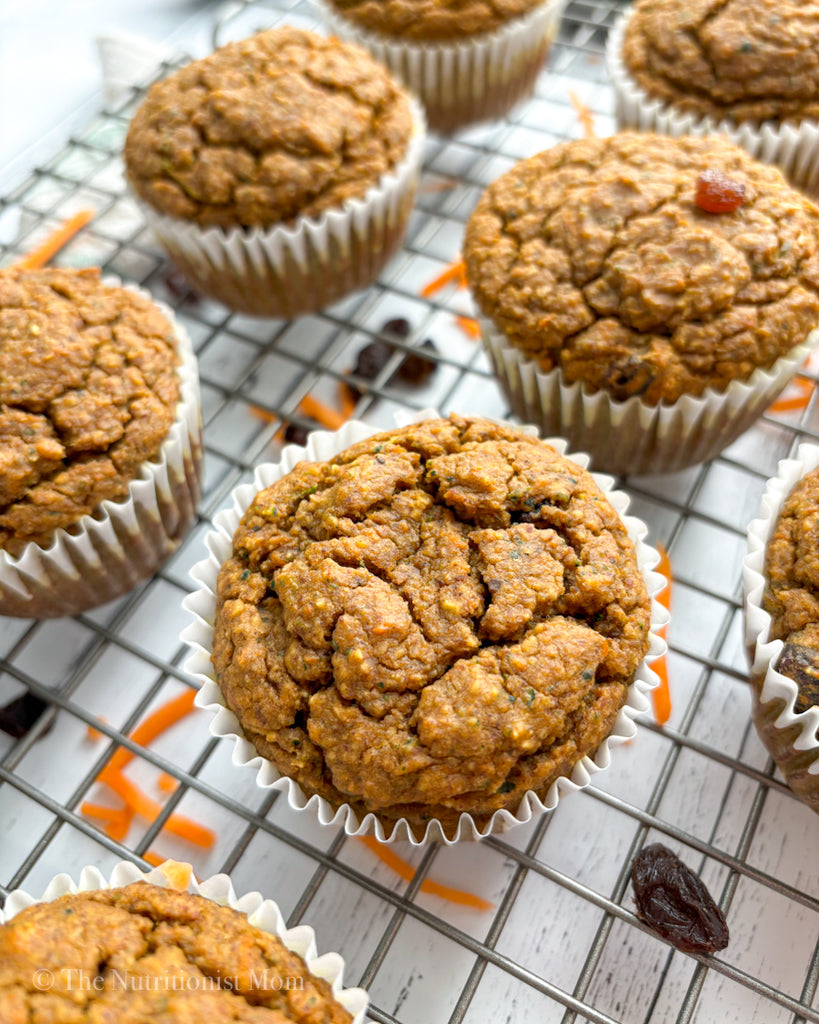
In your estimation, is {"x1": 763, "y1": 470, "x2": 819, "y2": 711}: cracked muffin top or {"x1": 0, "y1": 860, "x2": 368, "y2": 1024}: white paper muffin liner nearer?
{"x1": 0, "y1": 860, "x2": 368, "y2": 1024}: white paper muffin liner

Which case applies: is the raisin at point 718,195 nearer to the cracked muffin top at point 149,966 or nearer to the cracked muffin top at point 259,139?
the cracked muffin top at point 259,139

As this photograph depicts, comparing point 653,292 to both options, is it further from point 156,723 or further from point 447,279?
point 156,723

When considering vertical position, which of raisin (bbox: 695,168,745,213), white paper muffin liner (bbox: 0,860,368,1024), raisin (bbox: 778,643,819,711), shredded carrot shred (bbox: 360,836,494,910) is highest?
raisin (bbox: 695,168,745,213)

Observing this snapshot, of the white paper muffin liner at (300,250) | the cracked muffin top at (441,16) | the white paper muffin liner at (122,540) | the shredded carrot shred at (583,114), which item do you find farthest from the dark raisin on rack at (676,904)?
the cracked muffin top at (441,16)

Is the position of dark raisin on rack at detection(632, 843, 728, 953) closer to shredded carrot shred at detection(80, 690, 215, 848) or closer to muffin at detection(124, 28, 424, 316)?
shredded carrot shred at detection(80, 690, 215, 848)

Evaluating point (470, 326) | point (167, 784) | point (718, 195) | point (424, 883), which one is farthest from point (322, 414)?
point (424, 883)

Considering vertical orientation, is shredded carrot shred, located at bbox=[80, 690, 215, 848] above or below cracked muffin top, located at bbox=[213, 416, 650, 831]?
below

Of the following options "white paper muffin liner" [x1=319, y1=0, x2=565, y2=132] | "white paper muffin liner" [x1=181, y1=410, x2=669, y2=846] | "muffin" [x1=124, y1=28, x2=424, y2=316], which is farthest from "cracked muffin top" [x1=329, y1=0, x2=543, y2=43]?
"white paper muffin liner" [x1=181, y1=410, x2=669, y2=846]

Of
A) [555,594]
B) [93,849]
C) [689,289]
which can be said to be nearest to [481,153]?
[689,289]
